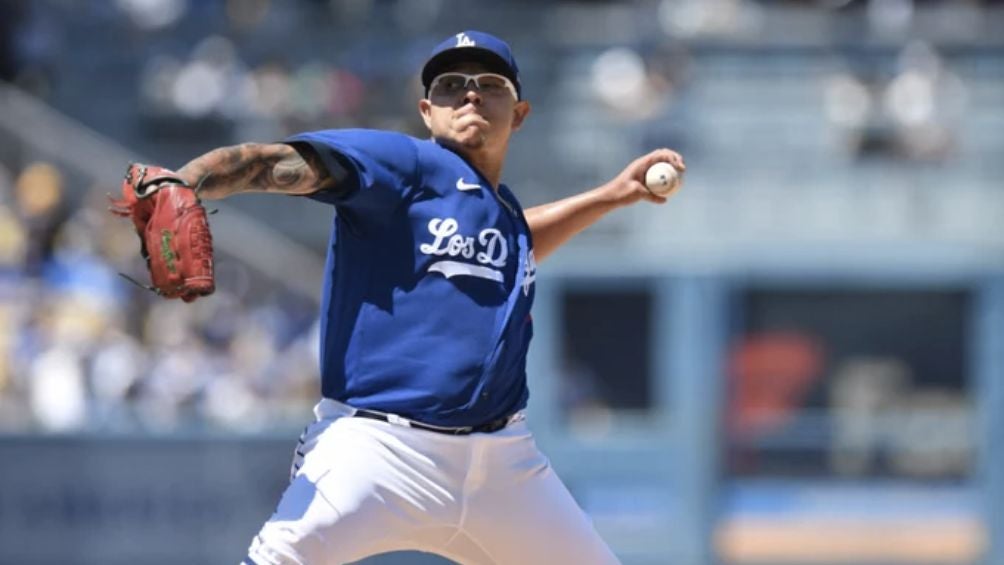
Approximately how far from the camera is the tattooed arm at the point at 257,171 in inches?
143

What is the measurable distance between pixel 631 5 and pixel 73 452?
8617 millimetres

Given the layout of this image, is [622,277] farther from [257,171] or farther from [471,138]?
[257,171]

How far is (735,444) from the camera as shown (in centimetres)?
1061

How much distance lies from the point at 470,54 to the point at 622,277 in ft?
21.2

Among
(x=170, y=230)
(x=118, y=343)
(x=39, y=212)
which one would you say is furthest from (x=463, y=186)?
(x=39, y=212)

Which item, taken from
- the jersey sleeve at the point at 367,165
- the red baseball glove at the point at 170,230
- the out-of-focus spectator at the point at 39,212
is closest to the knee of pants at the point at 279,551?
the red baseball glove at the point at 170,230

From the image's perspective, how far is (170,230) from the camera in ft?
11.6

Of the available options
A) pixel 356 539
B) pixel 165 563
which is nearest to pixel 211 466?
pixel 165 563

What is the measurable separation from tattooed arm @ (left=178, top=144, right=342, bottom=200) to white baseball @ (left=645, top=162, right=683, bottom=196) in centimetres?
106

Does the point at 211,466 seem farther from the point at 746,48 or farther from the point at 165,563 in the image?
the point at 746,48

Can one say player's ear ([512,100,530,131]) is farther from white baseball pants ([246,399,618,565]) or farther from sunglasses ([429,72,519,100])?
white baseball pants ([246,399,618,565])

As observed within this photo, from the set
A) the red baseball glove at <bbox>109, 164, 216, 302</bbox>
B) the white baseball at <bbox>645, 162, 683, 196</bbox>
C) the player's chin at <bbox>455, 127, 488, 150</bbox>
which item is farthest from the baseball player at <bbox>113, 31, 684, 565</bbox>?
the white baseball at <bbox>645, 162, 683, 196</bbox>

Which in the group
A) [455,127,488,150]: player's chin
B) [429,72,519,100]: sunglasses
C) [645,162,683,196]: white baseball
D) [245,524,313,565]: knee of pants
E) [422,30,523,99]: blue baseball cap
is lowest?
[245,524,313,565]: knee of pants

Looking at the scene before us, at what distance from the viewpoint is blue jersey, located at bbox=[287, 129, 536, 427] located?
160 inches
